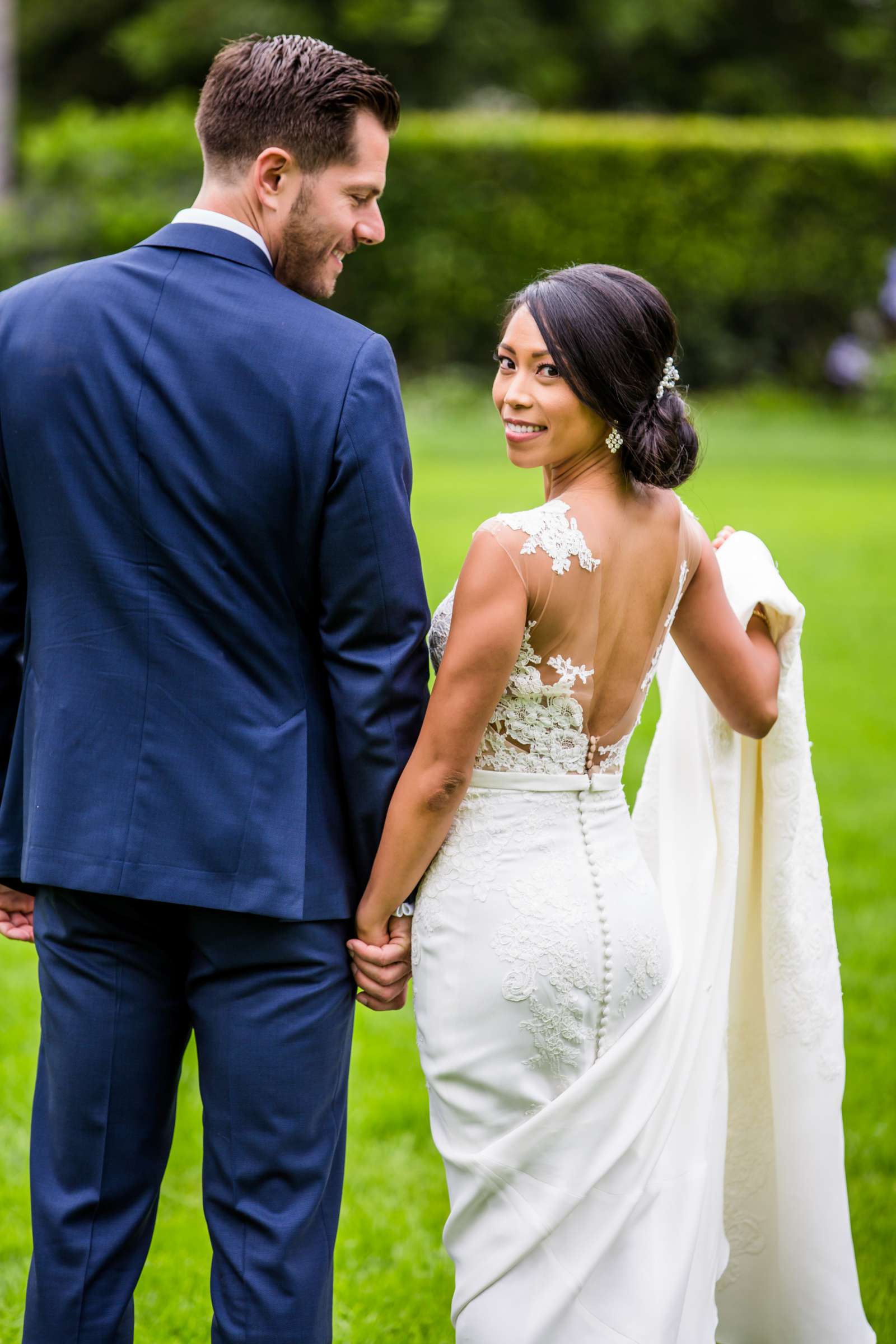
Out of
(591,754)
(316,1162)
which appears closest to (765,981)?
(591,754)

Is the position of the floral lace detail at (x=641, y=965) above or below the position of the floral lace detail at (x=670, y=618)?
below

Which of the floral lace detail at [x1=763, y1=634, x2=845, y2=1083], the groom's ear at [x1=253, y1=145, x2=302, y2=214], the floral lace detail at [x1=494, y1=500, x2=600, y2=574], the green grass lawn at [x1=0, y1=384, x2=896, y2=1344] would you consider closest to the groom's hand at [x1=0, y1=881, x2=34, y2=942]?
the green grass lawn at [x1=0, y1=384, x2=896, y2=1344]

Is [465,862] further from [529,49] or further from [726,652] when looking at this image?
[529,49]

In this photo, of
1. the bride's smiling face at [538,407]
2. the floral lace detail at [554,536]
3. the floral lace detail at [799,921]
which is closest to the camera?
the floral lace detail at [554,536]

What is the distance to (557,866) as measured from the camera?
92.2 inches

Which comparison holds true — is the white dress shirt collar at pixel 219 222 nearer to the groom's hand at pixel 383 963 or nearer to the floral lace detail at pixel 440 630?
the floral lace detail at pixel 440 630

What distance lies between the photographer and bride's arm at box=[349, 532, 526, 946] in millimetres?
2195

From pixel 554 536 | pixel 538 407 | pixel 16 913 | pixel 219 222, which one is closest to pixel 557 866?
pixel 554 536

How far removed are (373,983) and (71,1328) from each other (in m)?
0.70

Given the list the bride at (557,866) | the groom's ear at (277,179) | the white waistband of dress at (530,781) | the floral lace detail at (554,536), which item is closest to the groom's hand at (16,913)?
the bride at (557,866)

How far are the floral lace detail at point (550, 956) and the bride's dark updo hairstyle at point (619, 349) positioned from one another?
69cm

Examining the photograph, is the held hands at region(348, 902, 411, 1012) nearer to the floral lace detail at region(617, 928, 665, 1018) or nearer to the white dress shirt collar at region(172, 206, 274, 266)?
the floral lace detail at region(617, 928, 665, 1018)

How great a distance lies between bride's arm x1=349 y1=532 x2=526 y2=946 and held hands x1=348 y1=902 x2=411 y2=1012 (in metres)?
0.02

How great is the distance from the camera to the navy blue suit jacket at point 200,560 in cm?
210
